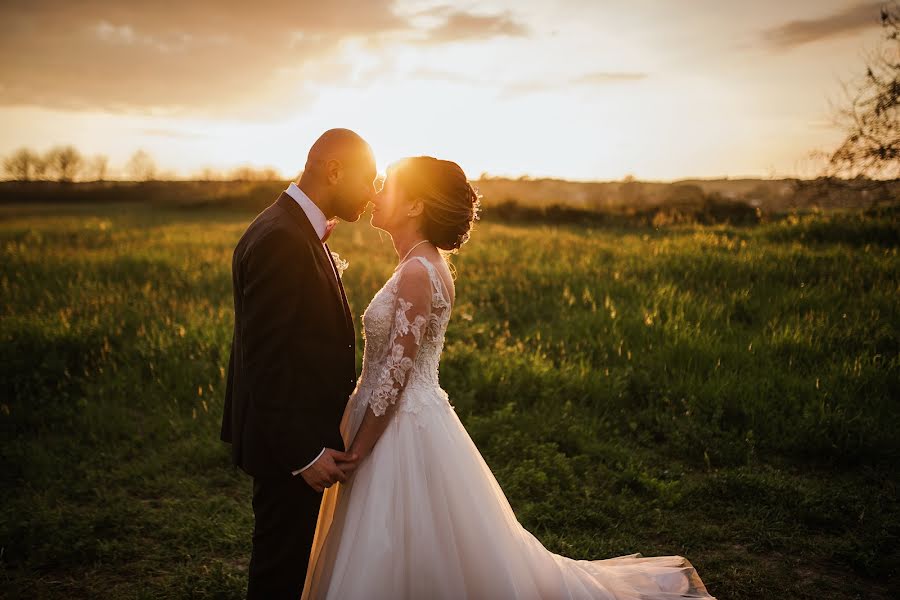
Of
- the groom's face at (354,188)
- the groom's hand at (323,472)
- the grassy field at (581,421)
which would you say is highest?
the groom's face at (354,188)

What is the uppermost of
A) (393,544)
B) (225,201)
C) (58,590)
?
(225,201)

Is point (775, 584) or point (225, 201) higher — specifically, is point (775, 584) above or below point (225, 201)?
below

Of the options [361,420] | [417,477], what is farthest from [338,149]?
[417,477]

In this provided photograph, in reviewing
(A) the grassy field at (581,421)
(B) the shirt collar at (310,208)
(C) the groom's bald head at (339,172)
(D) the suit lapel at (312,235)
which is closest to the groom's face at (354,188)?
(C) the groom's bald head at (339,172)

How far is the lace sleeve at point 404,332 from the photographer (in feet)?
10.7

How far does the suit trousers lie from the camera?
309cm

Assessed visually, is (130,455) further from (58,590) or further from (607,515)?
(607,515)

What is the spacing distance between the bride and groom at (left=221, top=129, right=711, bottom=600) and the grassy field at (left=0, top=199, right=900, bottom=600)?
150cm

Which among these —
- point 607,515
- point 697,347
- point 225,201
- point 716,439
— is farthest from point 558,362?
point 225,201

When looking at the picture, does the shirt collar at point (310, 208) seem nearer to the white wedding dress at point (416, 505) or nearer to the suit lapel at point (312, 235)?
the suit lapel at point (312, 235)

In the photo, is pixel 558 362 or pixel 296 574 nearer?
pixel 296 574

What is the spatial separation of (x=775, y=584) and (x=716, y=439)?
199 cm

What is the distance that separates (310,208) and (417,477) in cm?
155

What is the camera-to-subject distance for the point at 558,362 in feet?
25.8
